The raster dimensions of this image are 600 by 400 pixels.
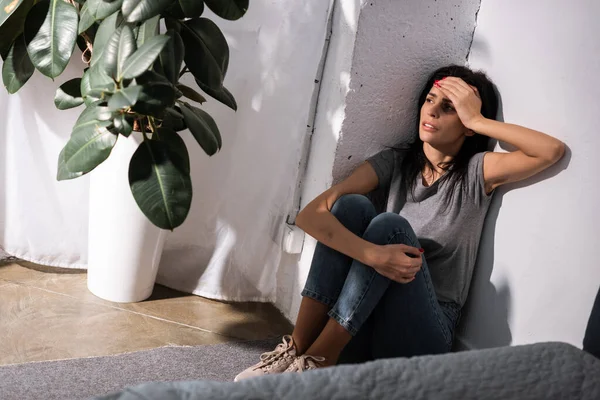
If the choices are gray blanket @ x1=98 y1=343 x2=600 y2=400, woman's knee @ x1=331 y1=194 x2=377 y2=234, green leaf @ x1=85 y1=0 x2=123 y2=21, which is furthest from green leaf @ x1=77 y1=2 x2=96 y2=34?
gray blanket @ x1=98 y1=343 x2=600 y2=400

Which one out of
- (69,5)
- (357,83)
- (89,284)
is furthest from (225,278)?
(69,5)

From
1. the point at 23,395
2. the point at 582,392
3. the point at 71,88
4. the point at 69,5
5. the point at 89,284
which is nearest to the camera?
the point at 582,392

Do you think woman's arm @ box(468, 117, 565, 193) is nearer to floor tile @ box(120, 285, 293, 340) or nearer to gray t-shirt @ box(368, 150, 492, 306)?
gray t-shirt @ box(368, 150, 492, 306)

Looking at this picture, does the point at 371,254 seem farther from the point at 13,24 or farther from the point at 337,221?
the point at 13,24

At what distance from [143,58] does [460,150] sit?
2.94 ft

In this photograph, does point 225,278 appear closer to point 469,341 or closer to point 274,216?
point 274,216

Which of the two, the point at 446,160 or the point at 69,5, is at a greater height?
the point at 69,5

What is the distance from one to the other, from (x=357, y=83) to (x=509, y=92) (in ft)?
1.33

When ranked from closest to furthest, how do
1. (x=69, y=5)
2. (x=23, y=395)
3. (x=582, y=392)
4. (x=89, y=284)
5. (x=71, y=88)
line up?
(x=582, y=392), (x=23, y=395), (x=69, y=5), (x=71, y=88), (x=89, y=284)

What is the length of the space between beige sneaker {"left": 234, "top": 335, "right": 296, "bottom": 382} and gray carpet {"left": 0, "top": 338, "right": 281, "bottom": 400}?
0.07 m

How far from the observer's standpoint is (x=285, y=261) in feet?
7.46

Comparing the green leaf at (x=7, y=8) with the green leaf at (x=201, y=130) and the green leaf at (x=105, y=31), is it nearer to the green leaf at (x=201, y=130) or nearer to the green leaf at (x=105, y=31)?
the green leaf at (x=105, y=31)

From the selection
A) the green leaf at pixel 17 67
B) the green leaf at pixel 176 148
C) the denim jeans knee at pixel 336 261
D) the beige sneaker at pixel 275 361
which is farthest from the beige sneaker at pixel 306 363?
the green leaf at pixel 17 67

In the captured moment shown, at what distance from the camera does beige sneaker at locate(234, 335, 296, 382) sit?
71.9 inches
